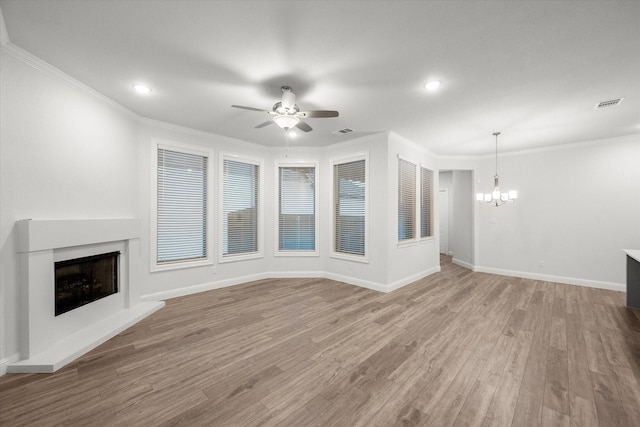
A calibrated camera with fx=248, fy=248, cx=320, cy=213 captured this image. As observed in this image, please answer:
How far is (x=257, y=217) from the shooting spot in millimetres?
5422

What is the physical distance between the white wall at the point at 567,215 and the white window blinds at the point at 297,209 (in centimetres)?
423

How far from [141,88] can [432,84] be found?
3.44 metres

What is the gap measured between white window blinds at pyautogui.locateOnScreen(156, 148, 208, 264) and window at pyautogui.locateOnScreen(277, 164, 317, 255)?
163cm

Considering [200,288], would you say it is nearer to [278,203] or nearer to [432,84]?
[278,203]

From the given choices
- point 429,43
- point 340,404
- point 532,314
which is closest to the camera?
point 340,404

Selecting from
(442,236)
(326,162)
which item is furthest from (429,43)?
(442,236)

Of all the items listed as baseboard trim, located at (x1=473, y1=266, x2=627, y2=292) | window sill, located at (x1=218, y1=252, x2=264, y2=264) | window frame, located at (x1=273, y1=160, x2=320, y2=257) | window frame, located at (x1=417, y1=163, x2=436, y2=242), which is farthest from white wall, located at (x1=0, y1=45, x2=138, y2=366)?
baseboard trim, located at (x1=473, y1=266, x2=627, y2=292)

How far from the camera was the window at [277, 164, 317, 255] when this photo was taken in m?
5.62

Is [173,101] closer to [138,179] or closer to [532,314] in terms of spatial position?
[138,179]

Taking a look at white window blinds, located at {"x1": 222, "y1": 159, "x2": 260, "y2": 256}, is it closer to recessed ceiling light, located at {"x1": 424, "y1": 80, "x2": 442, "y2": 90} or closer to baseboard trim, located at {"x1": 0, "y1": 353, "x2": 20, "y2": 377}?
baseboard trim, located at {"x1": 0, "y1": 353, "x2": 20, "y2": 377}

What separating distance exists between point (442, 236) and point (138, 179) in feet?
30.6

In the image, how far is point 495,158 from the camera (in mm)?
5977

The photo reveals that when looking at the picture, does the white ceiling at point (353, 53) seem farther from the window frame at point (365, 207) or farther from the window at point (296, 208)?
the window at point (296, 208)

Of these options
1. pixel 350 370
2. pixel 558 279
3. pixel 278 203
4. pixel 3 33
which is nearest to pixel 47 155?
pixel 3 33
